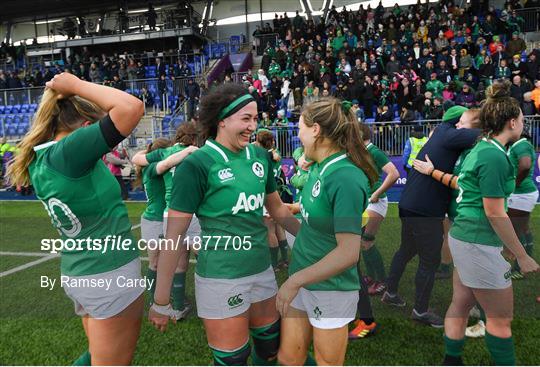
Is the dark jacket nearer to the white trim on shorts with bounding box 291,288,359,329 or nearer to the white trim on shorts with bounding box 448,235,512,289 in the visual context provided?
the white trim on shorts with bounding box 448,235,512,289

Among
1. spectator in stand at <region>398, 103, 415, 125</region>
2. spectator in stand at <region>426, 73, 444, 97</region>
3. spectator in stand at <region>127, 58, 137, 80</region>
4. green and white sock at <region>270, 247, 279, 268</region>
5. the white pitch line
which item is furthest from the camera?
spectator in stand at <region>127, 58, 137, 80</region>

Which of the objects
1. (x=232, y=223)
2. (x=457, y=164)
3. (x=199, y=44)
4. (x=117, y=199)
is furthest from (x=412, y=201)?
(x=199, y=44)

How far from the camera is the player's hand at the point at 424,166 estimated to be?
3732mm

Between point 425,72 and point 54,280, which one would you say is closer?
point 54,280

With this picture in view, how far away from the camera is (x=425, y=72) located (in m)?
15.2

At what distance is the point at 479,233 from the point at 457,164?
1154mm

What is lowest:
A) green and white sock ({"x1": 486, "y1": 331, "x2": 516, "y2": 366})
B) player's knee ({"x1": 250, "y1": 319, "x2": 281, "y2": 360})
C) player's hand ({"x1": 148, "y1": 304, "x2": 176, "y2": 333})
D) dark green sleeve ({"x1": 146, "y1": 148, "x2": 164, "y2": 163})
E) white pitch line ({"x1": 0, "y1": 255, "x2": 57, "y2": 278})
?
white pitch line ({"x1": 0, "y1": 255, "x2": 57, "y2": 278})

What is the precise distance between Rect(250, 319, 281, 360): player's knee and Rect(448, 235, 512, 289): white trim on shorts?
4.22 feet

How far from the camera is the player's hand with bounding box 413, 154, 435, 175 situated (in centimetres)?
373

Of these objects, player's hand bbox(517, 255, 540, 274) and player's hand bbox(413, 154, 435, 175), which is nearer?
player's hand bbox(517, 255, 540, 274)

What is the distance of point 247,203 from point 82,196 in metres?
0.81

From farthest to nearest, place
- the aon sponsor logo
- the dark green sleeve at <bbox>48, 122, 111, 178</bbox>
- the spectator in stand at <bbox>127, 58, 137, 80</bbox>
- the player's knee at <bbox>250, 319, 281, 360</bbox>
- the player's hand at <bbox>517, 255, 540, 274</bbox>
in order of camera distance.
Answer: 1. the spectator in stand at <bbox>127, 58, 137, 80</bbox>
2. the player's hand at <bbox>517, 255, 540, 274</bbox>
3. the player's knee at <bbox>250, 319, 281, 360</bbox>
4. the aon sponsor logo
5. the dark green sleeve at <bbox>48, 122, 111, 178</bbox>

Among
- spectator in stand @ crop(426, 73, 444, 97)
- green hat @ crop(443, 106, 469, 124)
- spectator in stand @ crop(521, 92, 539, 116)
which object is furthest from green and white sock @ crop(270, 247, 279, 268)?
spectator in stand @ crop(426, 73, 444, 97)

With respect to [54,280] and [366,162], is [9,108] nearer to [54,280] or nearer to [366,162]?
[54,280]
